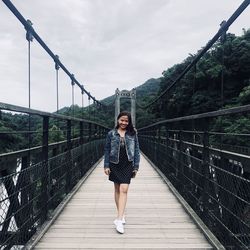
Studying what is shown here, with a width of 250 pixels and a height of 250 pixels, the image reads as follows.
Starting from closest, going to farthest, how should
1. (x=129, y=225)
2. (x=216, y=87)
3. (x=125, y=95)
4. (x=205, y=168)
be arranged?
(x=205, y=168) < (x=129, y=225) < (x=216, y=87) < (x=125, y=95)

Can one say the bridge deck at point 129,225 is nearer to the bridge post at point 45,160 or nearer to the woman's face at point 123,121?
the bridge post at point 45,160

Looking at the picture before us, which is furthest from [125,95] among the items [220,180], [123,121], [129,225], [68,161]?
[220,180]

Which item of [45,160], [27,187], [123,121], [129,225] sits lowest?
[129,225]

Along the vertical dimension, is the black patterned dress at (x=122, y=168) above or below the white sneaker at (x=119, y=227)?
above

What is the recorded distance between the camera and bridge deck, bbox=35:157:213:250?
113 inches

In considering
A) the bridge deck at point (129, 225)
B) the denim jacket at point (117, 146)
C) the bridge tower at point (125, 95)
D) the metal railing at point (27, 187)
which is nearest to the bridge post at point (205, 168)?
the bridge deck at point (129, 225)

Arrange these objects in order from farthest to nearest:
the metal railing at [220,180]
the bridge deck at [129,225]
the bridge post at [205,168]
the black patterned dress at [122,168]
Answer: the black patterned dress at [122,168]
the bridge post at [205,168]
the bridge deck at [129,225]
the metal railing at [220,180]

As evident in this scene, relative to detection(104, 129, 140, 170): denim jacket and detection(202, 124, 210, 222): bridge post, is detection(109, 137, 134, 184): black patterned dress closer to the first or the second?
detection(104, 129, 140, 170): denim jacket

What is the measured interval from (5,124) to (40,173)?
447 mm

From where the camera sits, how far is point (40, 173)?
3.09 m

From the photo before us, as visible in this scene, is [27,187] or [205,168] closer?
[27,187]

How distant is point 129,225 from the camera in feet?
11.3

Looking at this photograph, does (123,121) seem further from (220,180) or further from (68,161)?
(68,161)

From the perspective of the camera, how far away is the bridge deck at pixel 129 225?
9.42ft
